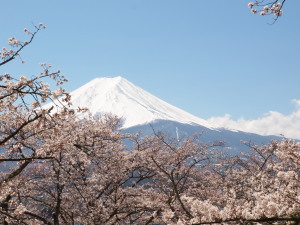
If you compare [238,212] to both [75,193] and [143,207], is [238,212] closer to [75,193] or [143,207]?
[75,193]

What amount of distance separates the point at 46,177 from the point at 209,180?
10.1 meters

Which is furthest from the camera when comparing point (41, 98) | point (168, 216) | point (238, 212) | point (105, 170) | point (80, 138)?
point (105, 170)

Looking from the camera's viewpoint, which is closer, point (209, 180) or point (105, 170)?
point (105, 170)

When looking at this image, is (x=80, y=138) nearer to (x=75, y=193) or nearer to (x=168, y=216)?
(x=75, y=193)

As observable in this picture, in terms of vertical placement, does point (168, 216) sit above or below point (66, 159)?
below

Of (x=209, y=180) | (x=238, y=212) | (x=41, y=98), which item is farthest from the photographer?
(x=209, y=180)

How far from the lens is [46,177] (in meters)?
12.5

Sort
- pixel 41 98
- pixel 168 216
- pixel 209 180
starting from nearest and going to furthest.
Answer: pixel 168 216 → pixel 41 98 → pixel 209 180

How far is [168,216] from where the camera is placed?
314 cm

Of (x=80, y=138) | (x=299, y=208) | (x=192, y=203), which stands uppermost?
(x=80, y=138)

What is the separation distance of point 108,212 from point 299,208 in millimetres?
10188

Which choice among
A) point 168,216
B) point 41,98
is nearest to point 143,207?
point 41,98

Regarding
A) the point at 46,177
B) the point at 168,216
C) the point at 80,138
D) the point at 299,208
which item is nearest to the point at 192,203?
the point at 168,216

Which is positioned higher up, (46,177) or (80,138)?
(80,138)
